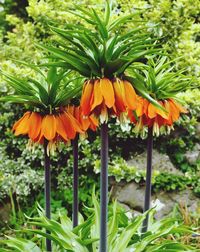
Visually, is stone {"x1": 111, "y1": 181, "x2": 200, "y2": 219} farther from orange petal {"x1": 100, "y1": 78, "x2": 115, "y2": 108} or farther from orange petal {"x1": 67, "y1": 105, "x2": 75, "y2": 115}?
orange petal {"x1": 100, "y1": 78, "x2": 115, "y2": 108}

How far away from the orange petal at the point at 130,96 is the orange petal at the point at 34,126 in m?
0.46

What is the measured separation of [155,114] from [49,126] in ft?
1.75

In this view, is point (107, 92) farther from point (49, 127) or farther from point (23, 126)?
point (23, 126)

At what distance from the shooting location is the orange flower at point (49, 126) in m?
2.37

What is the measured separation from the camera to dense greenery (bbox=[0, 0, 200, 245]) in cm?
496

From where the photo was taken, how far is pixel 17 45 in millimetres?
5863

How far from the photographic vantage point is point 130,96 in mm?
2160

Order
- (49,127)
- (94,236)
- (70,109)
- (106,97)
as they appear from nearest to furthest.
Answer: (106,97) < (49,127) < (70,109) < (94,236)

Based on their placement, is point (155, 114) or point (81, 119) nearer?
point (81, 119)

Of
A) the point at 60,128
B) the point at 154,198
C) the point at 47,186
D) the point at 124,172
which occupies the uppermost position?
the point at 60,128

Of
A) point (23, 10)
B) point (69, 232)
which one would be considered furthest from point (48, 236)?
point (23, 10)

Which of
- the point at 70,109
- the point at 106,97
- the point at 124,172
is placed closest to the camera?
the point at 106,97

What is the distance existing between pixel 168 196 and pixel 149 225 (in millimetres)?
1902

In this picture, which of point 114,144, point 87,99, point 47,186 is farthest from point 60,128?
point 114,144
